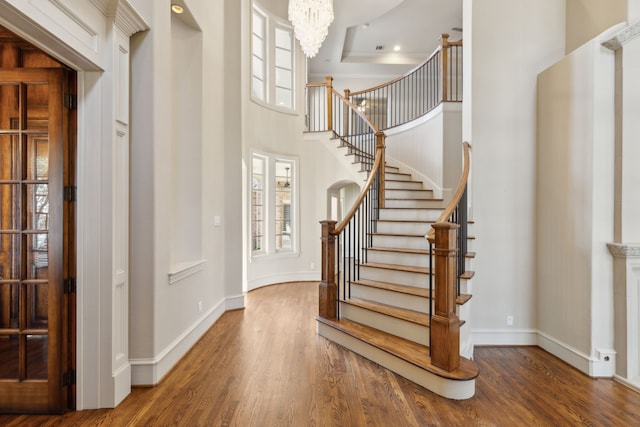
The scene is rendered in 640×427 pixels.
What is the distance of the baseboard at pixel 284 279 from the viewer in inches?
241

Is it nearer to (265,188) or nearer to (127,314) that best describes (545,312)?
(127,314)

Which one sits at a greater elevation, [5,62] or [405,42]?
[405,42]

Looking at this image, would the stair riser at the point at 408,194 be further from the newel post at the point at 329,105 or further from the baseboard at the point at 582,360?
the baseboard at the point at 582,360

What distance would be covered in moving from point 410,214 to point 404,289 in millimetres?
1515

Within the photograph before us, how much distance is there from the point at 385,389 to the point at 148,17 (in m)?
3.40

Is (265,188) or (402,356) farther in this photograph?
(265,188)

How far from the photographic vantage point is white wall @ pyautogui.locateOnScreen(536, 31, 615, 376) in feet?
9.57

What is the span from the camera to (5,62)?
2326mm

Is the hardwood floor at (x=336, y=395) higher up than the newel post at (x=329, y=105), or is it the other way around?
the newel post at (x=329, y=105)

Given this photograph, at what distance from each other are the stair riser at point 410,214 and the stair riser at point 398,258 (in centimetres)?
84

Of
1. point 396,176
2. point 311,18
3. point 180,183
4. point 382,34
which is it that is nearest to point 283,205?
point 396,176

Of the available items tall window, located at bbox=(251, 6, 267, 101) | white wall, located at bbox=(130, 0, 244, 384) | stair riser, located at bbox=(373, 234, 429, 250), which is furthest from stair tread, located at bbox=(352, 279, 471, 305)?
tall window, located at bbox=(251, 6, 267, 101)

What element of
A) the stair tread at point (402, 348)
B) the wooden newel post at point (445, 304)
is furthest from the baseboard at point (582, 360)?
the wooden newel post at point (445, 304)

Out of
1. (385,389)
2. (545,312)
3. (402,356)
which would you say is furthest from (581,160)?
(385,389)
